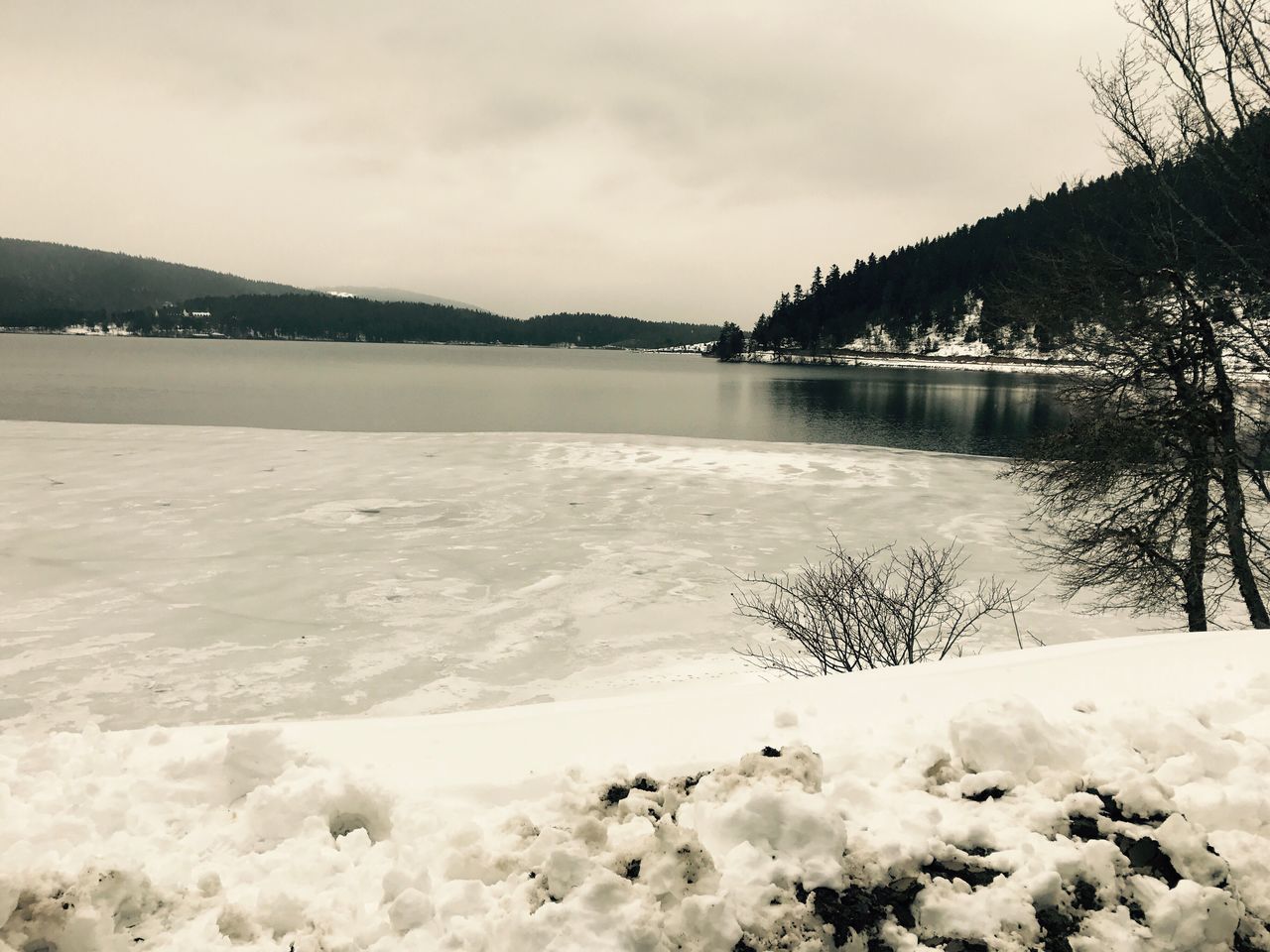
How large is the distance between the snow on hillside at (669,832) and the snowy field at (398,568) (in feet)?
18.6

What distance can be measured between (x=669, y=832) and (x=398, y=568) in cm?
1248

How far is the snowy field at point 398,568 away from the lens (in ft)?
30.1

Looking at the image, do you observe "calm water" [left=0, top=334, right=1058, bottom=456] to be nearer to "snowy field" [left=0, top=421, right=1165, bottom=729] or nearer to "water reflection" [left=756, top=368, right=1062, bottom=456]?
"water reflection" [left=756, top=368, right=1062, bottom=456]

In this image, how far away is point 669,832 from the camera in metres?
2.46

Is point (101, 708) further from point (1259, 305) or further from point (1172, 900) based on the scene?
point (1259, 305)

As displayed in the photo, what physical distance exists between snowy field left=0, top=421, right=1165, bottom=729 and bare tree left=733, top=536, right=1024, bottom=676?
58 cm

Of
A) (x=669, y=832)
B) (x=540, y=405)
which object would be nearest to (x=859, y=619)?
(x=669, y=832)

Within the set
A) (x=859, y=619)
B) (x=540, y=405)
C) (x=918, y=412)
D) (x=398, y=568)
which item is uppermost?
(x=918, y=412)

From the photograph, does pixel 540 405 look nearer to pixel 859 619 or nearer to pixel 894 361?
pixel 859 619

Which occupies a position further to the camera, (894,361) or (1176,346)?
(894,361)

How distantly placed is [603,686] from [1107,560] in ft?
32.6

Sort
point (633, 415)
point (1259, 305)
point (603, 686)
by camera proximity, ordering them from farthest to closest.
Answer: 1. point (633, 415)
2. point (1259, 305)
3. point (603, 686)

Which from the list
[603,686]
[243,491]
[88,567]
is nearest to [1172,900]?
[603,686]

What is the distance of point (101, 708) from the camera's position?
27.1 ft
